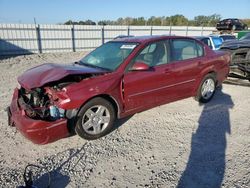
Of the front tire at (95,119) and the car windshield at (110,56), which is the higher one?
the car windshield at (110,56)

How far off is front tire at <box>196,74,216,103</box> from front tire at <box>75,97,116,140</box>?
2.57 meters

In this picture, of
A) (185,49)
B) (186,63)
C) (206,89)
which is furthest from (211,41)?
(186,63)

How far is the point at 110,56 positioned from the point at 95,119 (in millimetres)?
1349

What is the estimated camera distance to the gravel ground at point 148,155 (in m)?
3.00

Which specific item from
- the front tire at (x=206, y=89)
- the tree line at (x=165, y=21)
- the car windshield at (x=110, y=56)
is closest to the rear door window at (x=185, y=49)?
the front tire at (x=206, y=89)

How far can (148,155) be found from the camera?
3.55 meters

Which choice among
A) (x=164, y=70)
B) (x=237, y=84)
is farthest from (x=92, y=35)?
(x=164, y=70)

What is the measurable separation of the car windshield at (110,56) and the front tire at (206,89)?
2.17 metres

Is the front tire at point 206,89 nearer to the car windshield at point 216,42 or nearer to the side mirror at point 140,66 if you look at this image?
the side mirror at point 140,66

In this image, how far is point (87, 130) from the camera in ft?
12.8

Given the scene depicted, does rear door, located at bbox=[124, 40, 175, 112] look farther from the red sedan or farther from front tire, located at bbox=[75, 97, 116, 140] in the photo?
front tire, located at bbox=[75, 97, 116, 140]

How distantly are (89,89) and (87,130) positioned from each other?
0.70 m

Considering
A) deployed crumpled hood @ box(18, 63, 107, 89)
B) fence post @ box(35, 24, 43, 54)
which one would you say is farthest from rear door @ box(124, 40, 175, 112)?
fence post @ box(35, 24, 43, 54)

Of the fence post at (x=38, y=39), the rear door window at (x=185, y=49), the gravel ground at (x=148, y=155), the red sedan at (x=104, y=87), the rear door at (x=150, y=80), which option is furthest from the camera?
the fence post at (x=38, y=39)
